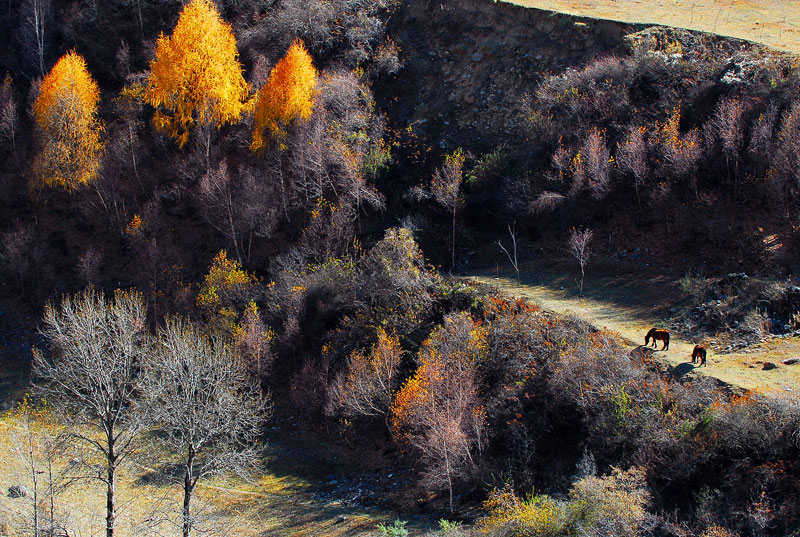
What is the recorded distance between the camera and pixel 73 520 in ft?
76.2

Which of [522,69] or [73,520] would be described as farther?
[522,69]

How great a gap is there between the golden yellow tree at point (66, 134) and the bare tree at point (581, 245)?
2647 cm

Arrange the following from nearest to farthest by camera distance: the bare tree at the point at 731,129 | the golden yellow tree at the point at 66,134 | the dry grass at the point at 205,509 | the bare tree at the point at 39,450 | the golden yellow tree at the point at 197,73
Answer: the bare tree at the point at 39,450 < the dry grass at the point at 205,509 < the bare tree at the point at 731,129 < the golden yellow tree at the point at 197,73 < the golden yellow tree at the point at 66,134

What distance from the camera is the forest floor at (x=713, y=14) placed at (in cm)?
3431

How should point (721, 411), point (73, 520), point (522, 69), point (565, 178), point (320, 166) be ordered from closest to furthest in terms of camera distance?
point (721, 411) < point (73, 520) < point (565, 178) < point (320, 166) < point (522, 69)

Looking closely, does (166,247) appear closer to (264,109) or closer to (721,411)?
(264,109)

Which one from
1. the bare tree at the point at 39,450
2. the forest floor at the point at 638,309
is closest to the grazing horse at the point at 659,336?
the forest floor at the point at 638,309

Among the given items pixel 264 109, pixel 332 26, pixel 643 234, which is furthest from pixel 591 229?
pixel 332 26

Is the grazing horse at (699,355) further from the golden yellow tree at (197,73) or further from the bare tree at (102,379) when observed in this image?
the golden yellow tree at (197,73)

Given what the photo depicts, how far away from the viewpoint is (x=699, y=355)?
20547mm

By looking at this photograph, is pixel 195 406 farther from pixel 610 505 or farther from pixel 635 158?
pixel 635 158

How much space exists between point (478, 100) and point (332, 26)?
11.6 meters

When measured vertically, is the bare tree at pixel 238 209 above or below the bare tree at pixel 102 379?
above

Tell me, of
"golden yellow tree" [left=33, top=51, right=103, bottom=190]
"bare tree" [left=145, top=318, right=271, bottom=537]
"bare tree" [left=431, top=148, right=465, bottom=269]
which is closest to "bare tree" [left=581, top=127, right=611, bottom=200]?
"bare tree" [left=431, top=148, right=465, bottom=269]
